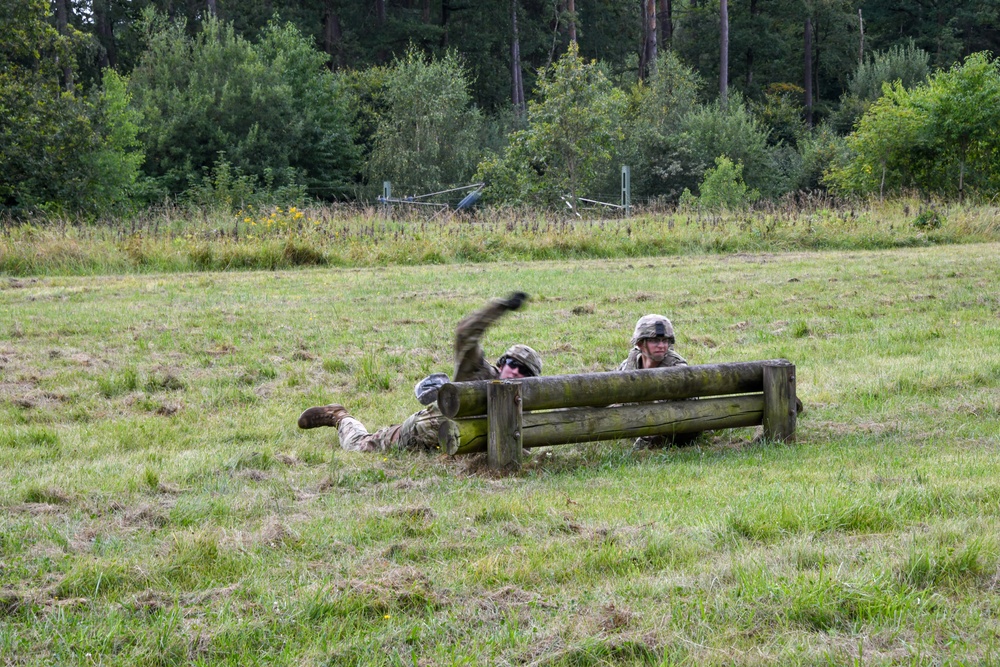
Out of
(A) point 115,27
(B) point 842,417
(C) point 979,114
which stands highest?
(A) point 115,27

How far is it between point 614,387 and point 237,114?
40.6m

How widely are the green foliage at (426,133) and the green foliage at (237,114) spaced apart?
3.79 meters

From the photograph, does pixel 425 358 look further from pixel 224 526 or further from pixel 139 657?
pixel 139 657

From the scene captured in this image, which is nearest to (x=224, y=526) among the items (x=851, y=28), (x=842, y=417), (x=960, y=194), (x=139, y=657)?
(x=139, y=657)

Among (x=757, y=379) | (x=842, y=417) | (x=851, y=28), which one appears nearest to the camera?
(x=757, y=379)

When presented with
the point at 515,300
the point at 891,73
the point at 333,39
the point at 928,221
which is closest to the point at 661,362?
the point at 515,300

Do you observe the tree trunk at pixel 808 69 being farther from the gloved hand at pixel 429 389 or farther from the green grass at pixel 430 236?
the gloved hand at pixel 429 389

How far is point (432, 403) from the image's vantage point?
25.0ft

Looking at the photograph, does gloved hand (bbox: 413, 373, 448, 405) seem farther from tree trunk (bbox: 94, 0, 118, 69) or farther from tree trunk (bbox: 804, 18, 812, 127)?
tree trunk (bbox: 804, 18, 812, 127)

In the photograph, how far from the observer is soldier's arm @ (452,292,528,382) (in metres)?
6.73

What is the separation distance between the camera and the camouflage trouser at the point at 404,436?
24.2ft

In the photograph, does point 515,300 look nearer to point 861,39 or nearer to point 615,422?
point 615,422

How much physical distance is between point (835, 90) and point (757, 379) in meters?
64.2

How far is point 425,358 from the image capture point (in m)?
11.0
